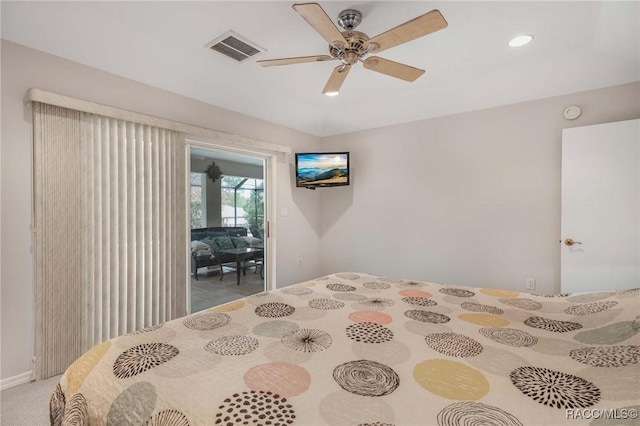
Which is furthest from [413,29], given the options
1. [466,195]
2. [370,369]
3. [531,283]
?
[531,283]

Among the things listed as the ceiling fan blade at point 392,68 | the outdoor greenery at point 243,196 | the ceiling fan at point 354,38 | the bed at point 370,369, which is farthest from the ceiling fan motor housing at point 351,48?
the outdoor greenery at point 243,196

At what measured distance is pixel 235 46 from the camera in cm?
245

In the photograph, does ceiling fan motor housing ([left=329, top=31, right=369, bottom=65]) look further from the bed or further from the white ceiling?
the bed

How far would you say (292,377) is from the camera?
0.92 m

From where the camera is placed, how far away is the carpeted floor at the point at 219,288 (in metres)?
4.09

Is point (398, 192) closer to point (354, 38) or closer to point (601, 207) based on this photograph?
point (601, 207)

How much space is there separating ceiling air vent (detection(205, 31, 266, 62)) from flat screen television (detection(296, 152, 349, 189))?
172 cm

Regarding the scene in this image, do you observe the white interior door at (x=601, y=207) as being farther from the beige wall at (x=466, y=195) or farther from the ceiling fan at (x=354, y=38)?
the ceiling fan at (x=354, y=38)

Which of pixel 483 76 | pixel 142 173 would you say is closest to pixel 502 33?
pixel 483 76

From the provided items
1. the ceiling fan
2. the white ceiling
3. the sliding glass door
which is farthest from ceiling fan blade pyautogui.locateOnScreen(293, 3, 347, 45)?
the sliding glass door

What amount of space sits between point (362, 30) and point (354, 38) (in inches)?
20.5

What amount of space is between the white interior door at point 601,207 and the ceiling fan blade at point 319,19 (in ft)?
8.30

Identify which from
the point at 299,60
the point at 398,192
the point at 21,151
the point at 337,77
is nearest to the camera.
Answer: the point at 299,60

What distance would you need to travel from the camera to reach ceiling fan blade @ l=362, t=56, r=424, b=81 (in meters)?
2.04
